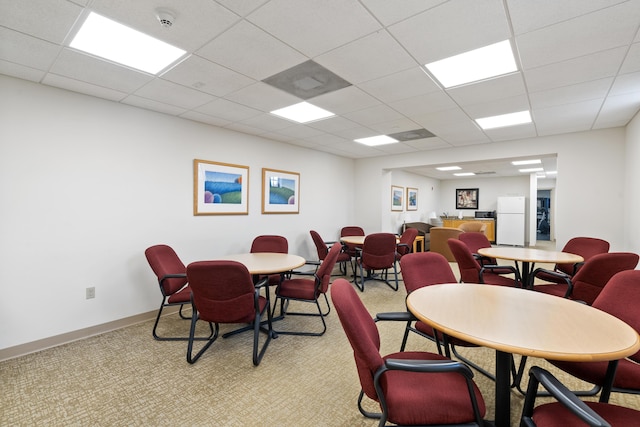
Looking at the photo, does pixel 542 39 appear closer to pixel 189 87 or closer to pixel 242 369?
pixel 189 87

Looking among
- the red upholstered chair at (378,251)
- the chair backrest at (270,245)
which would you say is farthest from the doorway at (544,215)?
the chair backrest at (270,245)

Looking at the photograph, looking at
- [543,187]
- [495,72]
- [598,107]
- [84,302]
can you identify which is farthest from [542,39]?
[543,187]

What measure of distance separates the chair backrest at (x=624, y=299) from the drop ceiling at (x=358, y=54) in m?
1.61

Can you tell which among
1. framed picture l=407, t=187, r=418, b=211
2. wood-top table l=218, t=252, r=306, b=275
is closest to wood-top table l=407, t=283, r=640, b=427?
wood-top table l=218, t=252, r=306, b=275

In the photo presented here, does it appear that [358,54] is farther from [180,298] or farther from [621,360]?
[180,298]

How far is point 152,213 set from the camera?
356cm

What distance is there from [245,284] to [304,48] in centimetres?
188

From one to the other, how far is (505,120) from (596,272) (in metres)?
2.19

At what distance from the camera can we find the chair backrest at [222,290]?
2.23 metres

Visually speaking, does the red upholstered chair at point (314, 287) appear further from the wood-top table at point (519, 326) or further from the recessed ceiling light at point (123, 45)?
the recessed ceiling light at point (123, 45)

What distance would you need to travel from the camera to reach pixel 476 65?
2430mm

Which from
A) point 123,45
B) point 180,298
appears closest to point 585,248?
point 180,298

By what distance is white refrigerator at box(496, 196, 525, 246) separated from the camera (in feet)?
31.6

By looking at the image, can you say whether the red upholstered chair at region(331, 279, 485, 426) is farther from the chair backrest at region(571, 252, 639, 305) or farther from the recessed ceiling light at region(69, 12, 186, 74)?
the recessed ceiling light at region(69, 12, 186, 74)
